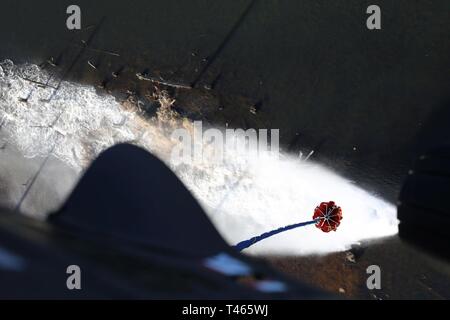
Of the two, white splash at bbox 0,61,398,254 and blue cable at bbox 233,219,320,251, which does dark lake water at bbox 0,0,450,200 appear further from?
blue cable at bbox 233,219,320,251

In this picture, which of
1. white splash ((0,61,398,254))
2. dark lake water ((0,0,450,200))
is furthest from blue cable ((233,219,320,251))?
dark lake water ((0,0,450,200))

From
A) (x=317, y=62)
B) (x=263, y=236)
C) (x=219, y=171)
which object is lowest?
(x=263, y=236)

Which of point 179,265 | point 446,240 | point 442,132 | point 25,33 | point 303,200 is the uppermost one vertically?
point 25,33

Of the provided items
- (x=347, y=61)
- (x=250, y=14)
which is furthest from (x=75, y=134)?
(x=347, y=61)

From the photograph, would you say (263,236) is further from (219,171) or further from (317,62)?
(317,62)

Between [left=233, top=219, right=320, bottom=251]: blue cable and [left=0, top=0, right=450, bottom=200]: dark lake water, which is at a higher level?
[left=0, top=0, right=450, bottom=200]: dark lake water

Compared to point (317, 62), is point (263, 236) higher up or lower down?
lower down

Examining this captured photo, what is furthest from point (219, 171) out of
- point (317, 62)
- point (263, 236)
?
point (317, 62)

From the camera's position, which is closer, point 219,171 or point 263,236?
point 263,236
